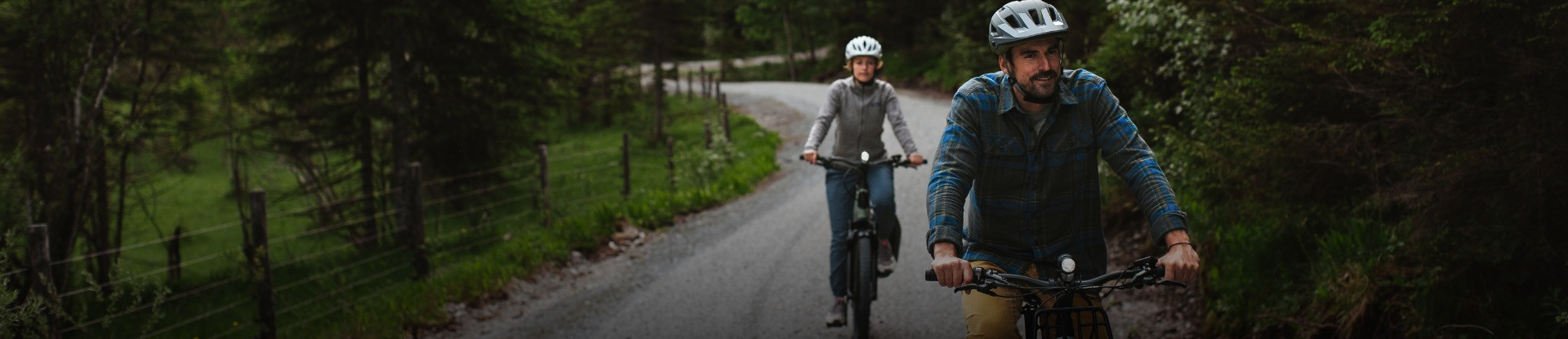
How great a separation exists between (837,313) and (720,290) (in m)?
2.01

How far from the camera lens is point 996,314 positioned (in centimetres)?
302

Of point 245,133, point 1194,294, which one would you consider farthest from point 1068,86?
point 245,133

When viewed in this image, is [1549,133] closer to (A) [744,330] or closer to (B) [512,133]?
(A) [744,330]

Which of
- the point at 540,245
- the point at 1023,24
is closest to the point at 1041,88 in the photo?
the point at 1023,24

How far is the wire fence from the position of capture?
8273 millimetres

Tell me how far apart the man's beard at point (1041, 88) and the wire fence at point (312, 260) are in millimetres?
5058

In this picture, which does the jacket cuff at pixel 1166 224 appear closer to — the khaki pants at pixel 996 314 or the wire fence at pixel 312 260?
the khaki pants at pixel 996 314

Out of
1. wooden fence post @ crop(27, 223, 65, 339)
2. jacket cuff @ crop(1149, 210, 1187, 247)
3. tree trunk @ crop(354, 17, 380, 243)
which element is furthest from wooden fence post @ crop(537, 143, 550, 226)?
jacket cuff @ crop(1149, 210, 1187, 247)

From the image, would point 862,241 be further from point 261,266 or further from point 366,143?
point 366,143

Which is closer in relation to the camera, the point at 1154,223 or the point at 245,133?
the point at 1154,223

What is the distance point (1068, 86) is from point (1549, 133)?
252 centimetres

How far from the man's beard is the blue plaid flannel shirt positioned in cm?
6

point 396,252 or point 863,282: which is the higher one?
point 863,282

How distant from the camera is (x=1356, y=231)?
17.9 ft
